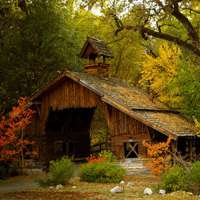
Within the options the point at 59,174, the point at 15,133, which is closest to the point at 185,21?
the point at 59,174

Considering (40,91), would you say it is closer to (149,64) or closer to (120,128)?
(120,128)

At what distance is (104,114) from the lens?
1088 inches

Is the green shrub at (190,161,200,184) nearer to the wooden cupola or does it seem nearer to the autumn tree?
the autumn tree

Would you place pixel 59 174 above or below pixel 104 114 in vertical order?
below

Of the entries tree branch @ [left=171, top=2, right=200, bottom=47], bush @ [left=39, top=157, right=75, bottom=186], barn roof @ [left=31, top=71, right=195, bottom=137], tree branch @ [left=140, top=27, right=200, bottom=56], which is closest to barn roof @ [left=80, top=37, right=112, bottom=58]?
barn roof @ [left=31, top=71, right=195, bottom=137]

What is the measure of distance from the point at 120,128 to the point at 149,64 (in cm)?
1139

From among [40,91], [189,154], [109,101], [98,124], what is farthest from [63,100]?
[98,124]

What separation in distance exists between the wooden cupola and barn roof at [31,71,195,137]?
0.83 m

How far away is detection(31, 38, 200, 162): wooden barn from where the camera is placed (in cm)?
2603

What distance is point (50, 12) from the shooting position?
3484 cm

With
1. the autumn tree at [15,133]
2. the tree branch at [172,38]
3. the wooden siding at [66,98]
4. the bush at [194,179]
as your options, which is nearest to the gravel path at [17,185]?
the autumn tree at [15,133]

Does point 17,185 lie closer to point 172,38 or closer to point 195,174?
point 195,174

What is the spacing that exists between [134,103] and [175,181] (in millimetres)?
9628

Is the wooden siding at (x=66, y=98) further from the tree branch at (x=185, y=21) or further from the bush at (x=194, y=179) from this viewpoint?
the bush at (x=194, y=179)
